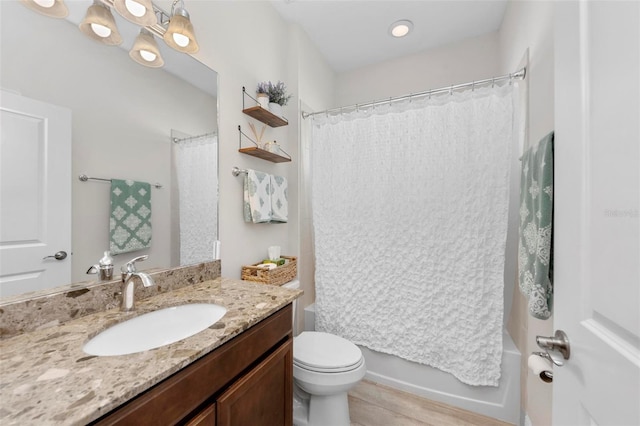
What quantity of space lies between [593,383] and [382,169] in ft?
4.76

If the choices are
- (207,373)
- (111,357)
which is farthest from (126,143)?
(207,373)

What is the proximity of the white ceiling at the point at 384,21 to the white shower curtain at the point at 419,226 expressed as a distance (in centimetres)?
77

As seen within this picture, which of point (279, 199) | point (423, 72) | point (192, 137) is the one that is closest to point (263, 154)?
point (279, 199)

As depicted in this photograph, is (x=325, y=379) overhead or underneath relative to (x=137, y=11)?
underneath

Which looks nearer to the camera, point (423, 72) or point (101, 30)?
point (101, 30)

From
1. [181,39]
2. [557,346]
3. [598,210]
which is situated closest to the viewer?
[598,210]

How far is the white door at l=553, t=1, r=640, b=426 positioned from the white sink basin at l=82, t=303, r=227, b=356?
3.33 ft

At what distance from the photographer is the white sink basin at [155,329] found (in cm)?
80

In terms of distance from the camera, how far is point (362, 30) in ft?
6.82

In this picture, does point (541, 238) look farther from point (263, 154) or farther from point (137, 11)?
point (137, 11)

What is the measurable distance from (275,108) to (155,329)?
144 cm

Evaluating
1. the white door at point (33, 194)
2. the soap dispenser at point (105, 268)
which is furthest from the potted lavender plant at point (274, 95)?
the soap dispenser at point (105, 268)

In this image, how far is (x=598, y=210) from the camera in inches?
18.7

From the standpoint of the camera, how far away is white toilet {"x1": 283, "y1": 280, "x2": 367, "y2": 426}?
1302 millimetres
